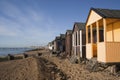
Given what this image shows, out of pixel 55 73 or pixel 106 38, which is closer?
pixel 106 38

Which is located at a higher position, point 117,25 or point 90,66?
point 117,25

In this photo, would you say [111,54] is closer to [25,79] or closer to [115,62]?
[115,62]

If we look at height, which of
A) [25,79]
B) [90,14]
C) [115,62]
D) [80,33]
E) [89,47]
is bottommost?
[25,79]

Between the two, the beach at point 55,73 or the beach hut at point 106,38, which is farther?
the beach hut at point 106,38

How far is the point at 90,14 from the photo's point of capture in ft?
50.8

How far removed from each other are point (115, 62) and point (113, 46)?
1.15 metres

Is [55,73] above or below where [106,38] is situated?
below

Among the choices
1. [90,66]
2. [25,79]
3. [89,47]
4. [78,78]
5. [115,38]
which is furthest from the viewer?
[89,47]

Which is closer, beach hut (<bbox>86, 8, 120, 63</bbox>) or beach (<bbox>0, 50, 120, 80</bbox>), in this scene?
beach (<bbox>0, 50, 120, 80</bbox>)

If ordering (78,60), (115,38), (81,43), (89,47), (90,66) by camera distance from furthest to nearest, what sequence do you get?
(81,43) → (78,60) → (89,47) → (115,38) → (90,66)

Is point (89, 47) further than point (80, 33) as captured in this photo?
No

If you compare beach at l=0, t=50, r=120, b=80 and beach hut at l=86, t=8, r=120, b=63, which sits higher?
beach hut at l=86, t=8, r=120, b=63

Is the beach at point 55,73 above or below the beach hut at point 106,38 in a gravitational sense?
below

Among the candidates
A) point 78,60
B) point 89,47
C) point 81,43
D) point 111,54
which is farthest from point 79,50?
point 111,54
